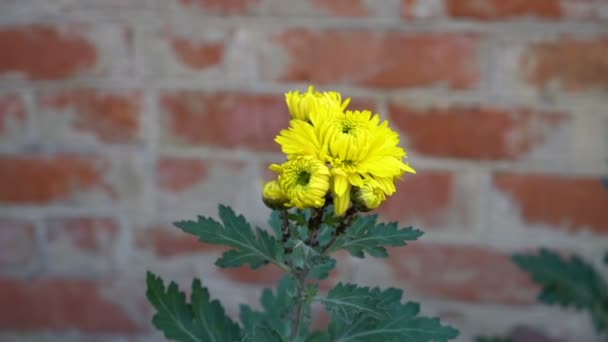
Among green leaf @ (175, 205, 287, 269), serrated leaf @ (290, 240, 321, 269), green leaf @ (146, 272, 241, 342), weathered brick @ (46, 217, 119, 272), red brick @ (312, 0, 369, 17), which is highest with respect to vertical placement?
red brick @ (312, 0, 369, 17)

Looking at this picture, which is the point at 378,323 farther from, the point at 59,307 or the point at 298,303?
the point at 59,307

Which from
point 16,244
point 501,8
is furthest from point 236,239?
point 16,244

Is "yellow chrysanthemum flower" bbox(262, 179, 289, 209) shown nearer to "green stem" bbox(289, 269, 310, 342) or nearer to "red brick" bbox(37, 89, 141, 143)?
"green stem" bbox(289, 269, 310, 342)

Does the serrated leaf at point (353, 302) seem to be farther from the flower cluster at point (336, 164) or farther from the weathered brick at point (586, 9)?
the weathered brick at point (586, 9)

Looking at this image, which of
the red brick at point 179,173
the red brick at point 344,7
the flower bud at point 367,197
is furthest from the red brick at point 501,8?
the flower bud at point 367,197

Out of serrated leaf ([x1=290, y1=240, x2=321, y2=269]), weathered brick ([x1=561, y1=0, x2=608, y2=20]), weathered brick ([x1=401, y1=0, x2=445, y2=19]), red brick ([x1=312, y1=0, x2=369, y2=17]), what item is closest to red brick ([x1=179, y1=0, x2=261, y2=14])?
red brick ([x1=312, y1=0, x2=369, y2=17])

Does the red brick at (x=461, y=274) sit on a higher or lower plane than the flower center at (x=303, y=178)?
higher
